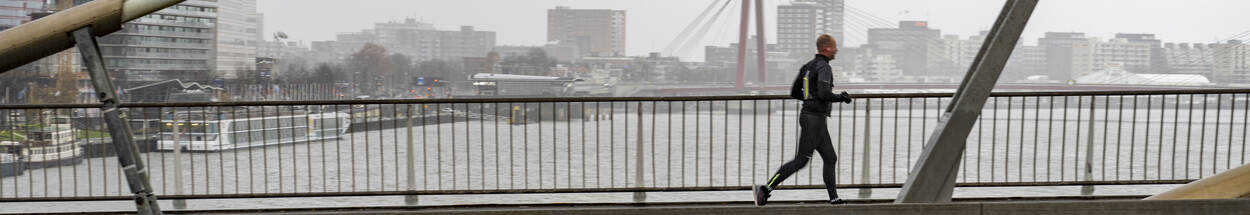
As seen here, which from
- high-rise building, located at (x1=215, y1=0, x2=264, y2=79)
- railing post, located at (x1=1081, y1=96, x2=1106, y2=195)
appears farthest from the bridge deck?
high-rise building, located at (x1=215, y1=0, x2=264, y2=79)

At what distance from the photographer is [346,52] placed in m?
62.8

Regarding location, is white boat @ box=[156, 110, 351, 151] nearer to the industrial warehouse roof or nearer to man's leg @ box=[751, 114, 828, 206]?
man's leg @ box=[751, 114, 828, 206]

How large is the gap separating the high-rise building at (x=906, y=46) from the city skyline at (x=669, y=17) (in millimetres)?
1469

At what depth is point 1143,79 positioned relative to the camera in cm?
6500

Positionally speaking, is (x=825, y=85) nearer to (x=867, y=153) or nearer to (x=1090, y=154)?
(x=867, y=153)

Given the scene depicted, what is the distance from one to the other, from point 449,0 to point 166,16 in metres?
32.8

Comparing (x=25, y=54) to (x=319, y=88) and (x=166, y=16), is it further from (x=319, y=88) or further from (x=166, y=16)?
(x=319, y=88)

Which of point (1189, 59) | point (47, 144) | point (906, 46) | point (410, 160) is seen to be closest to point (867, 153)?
point (410, 160)

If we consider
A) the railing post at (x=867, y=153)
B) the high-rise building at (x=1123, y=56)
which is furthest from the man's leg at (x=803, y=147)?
the high-rise building at (x=1123, y=56)

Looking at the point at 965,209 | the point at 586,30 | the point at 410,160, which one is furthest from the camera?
the point at 586,30

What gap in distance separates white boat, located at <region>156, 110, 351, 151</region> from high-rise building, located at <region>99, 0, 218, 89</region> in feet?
11.5

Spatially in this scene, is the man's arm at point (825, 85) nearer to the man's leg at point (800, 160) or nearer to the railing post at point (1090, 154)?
the man's leg at point (800, 160)

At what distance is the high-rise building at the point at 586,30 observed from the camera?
231 ft

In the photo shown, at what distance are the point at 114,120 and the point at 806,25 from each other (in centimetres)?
7611
